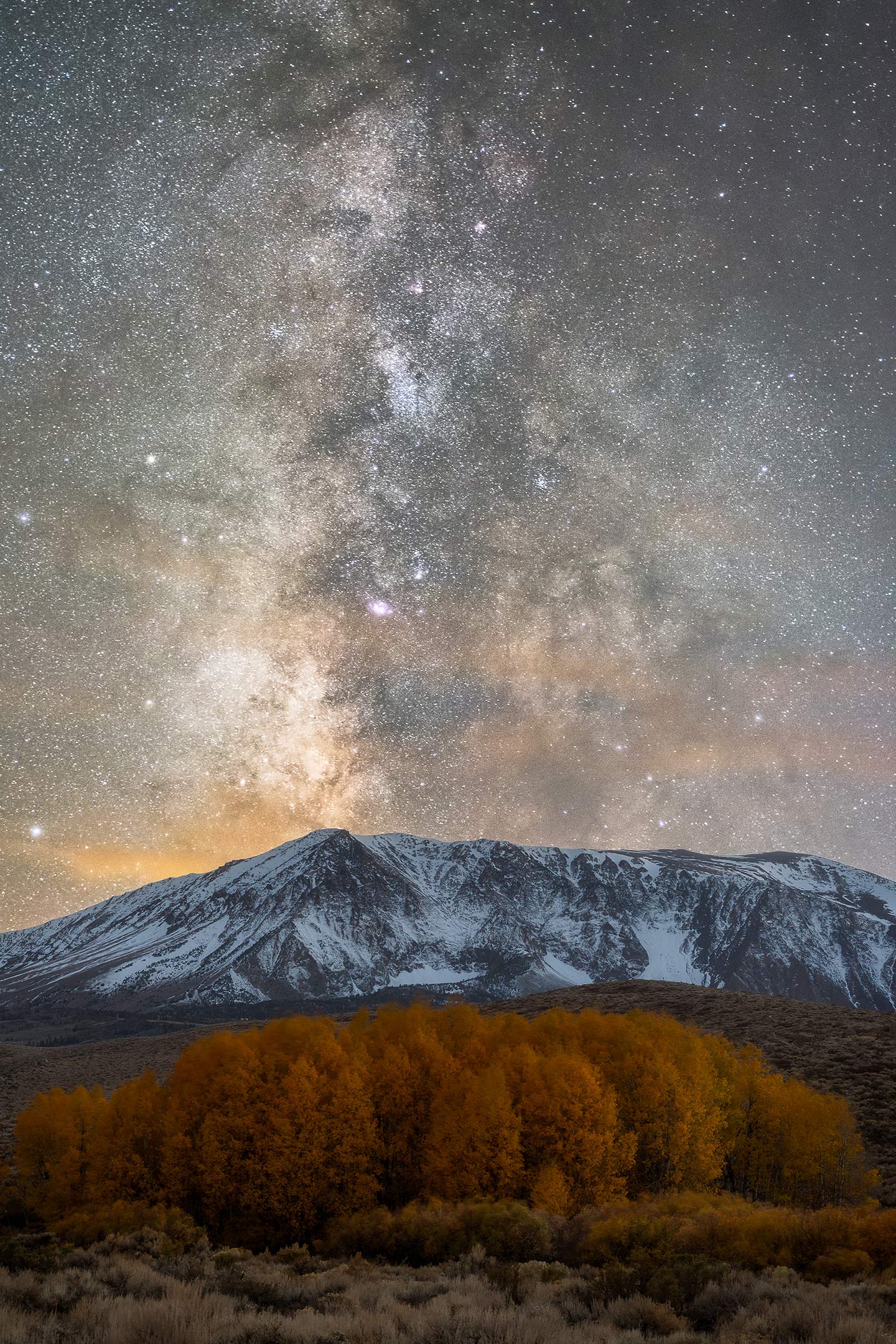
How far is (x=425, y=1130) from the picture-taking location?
136ft

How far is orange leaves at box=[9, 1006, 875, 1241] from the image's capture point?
121ft

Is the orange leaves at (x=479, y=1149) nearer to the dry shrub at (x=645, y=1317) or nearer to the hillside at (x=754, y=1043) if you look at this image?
the hillside at (x=754, y=1043)

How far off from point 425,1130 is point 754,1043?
116 feet

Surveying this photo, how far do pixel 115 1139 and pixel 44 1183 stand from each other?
488cm

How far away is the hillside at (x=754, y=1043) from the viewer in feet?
159

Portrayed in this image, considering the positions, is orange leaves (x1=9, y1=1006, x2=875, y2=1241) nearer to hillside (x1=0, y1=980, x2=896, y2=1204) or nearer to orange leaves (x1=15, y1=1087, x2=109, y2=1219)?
orange leaves (x1=15, y1=1087, x2=109, y2=1219)

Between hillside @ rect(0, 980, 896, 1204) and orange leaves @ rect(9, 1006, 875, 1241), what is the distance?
6.39 metres

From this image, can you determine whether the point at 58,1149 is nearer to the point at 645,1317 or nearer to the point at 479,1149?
the point at 479,1149

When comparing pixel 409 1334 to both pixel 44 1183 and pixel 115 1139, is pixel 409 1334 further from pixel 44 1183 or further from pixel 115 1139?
pixel 44 1183

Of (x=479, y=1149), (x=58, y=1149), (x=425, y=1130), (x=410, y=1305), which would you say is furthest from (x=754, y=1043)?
(x=410, y=1305)

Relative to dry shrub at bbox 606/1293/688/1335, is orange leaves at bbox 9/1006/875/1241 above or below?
below

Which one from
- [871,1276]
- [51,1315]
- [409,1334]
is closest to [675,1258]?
[871,1276]

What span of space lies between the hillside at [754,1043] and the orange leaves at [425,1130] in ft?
21.0

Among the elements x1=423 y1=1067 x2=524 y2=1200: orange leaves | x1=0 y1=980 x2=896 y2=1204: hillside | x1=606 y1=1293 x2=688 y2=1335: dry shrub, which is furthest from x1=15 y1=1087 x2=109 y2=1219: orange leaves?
x1=606 y1=1293 x2=688 y2=1335: dry shrub
